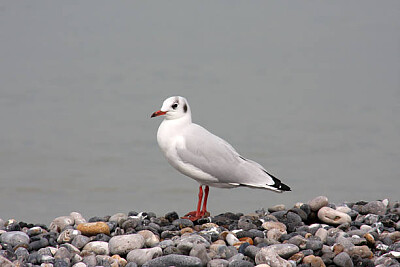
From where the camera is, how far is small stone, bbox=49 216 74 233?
21.6ft

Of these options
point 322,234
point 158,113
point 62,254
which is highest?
point 158,113

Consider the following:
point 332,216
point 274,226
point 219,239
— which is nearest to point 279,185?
point 332,216

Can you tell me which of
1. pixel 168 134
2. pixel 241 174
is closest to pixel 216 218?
pixel 241 174

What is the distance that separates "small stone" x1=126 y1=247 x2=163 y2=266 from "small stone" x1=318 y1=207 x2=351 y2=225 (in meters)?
1.97

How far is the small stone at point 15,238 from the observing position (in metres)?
5.95

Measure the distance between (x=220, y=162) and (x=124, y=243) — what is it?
63.3 inches

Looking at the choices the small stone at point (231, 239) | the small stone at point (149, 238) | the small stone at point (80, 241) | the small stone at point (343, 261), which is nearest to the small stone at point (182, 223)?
the small stone at point (149, 238)

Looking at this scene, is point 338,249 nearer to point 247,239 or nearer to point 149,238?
point 247,239

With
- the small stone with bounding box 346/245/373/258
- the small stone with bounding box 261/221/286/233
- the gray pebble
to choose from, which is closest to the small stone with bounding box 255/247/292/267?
the gray pebble

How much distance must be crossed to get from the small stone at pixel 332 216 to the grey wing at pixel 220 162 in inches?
19.5

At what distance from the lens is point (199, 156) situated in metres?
6.83

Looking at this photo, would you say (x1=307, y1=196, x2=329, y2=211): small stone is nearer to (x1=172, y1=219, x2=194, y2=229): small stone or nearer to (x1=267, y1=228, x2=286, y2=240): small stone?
(x1=267, y1=228, x2=286, y2=240): small stone

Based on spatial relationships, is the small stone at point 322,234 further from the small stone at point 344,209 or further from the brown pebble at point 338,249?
the small stone at point 344,209

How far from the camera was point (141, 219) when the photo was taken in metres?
Answer: 6.70
